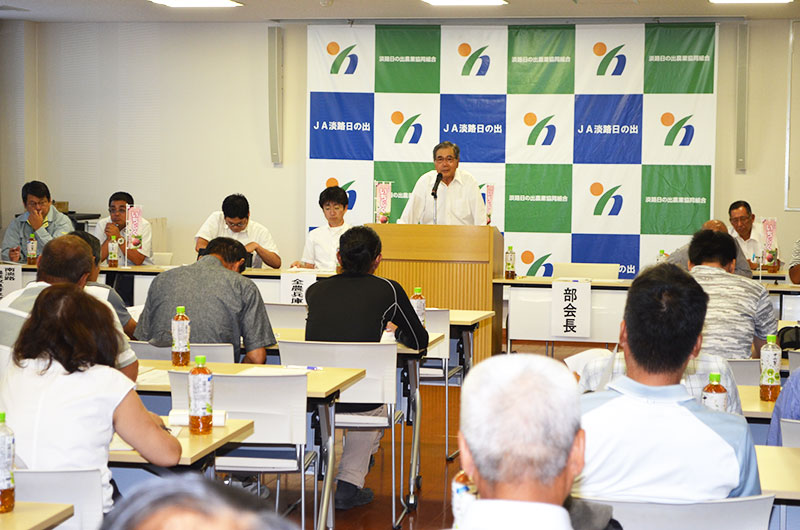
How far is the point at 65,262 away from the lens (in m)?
3.22

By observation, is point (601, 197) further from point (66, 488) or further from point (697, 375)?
point (66, 488)

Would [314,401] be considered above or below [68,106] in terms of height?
below

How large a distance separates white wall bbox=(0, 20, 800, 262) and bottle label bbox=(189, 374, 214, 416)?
715 centimetres

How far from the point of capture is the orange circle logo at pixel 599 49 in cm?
898

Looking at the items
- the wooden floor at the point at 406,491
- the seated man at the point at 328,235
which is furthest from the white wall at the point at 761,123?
the wooden floor at the point at 406,491

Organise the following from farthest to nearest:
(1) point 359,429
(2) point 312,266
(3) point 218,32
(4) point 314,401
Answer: (3) point 218,32 < (2) point 312,266 < (1) point 359,429 < (4) point 314,401

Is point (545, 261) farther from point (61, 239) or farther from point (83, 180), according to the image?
point (61, 239)

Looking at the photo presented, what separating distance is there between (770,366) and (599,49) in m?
6.29

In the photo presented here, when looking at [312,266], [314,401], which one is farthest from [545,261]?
[314,401]

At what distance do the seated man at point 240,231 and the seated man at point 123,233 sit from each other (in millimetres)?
434

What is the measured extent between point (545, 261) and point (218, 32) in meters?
4.19

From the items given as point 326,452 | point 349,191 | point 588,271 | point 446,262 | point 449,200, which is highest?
point 349,191

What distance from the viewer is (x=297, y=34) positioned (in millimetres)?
9641

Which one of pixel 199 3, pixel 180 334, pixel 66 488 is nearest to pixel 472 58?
pixel 199 3
